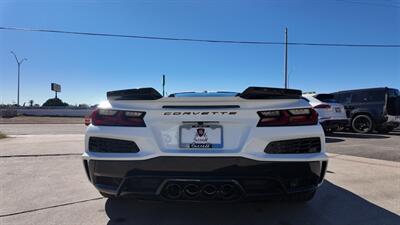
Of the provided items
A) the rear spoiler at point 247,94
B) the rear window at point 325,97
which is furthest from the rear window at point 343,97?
the rear spoiler at point 247,94

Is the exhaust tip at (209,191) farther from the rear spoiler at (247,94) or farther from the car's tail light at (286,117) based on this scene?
the rear spoiler at (247,94)

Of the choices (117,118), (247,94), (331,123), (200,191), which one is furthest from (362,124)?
(117,118)

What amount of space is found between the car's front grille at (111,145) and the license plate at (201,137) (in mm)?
429

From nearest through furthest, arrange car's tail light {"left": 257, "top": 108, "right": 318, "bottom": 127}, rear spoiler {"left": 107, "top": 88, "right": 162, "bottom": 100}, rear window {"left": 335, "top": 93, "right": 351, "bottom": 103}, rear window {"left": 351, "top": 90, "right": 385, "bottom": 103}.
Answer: car's tail light {"left": 257, "top": 108, "right": 318, "bottom": 127}
rear spoiler {"left": 107, "top": 88, "right": 162, "bottom": 100}
rear window {"left": 351, "top": 90, "right": 385, "bottom": 103}
rear window {"left": 335, "top": 93, "right": 351, "bottom": 103}

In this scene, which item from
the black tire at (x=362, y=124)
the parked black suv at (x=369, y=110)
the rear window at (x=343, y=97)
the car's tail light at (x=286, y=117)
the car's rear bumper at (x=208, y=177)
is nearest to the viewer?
the car's rear bumper at (x=208, y=177)

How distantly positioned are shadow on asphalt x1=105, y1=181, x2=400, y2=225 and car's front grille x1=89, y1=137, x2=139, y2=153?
83 centimetres

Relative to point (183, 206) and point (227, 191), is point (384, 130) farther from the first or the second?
point (227, 191)

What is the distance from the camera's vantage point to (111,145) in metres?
3.59

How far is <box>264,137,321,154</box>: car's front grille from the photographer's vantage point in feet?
11.3

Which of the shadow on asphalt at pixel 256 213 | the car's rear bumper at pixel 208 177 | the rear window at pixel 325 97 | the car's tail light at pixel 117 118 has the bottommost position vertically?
the shadow on asphalt at pixel 256 213

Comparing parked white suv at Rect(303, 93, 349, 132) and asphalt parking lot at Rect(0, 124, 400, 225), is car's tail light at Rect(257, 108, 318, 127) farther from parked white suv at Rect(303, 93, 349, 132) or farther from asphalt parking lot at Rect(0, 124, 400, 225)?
parked white suv at Rect(303, 93, 349, 132)

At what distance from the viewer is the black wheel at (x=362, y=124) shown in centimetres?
1556

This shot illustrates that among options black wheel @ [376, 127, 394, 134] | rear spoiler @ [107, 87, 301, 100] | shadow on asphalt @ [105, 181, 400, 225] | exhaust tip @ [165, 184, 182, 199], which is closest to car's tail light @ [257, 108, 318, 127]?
rear spoiler @ [107, 87, 301, 100]

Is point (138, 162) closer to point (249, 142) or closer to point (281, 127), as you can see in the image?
point (249, 142)
